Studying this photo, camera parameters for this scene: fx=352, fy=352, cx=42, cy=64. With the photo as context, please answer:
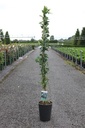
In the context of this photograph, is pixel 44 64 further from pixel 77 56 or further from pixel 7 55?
pixel 77 56

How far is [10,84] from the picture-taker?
46.9 feet

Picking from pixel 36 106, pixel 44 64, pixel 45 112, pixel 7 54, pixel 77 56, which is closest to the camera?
pixel 45 112

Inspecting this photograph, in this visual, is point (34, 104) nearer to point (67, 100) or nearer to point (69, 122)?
point (67, 100)

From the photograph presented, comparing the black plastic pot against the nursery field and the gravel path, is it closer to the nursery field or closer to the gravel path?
the gravel path

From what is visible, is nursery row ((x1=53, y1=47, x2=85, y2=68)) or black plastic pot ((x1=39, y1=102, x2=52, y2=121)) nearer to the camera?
black plastic pot ((x1=39, y1=102, x2=52, y2=121))

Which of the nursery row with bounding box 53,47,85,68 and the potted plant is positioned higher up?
the potted plant

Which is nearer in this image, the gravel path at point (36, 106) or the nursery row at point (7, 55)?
the gravel path at point (36, 106)

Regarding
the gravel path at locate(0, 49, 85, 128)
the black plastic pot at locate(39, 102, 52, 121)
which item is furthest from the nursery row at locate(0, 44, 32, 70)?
the black plastic pot at locate(39, 102, 52, 121)

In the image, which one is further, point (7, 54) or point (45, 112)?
point (7, 54)

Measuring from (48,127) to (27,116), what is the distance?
1.02 m

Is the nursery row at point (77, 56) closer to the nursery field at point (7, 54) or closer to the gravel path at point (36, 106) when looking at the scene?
the nursery field at point (7, 54)

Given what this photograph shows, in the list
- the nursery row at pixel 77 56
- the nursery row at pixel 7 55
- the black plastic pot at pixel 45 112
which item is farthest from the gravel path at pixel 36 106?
the nursery row at pixel 77 56

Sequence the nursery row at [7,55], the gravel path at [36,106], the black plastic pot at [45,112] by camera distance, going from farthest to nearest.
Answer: the nursery row at [7,55] → the black plastic pot at [45,112] → the gravel path at [36,106]

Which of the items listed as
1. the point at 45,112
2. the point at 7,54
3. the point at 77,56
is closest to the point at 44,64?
the point at 45,112
